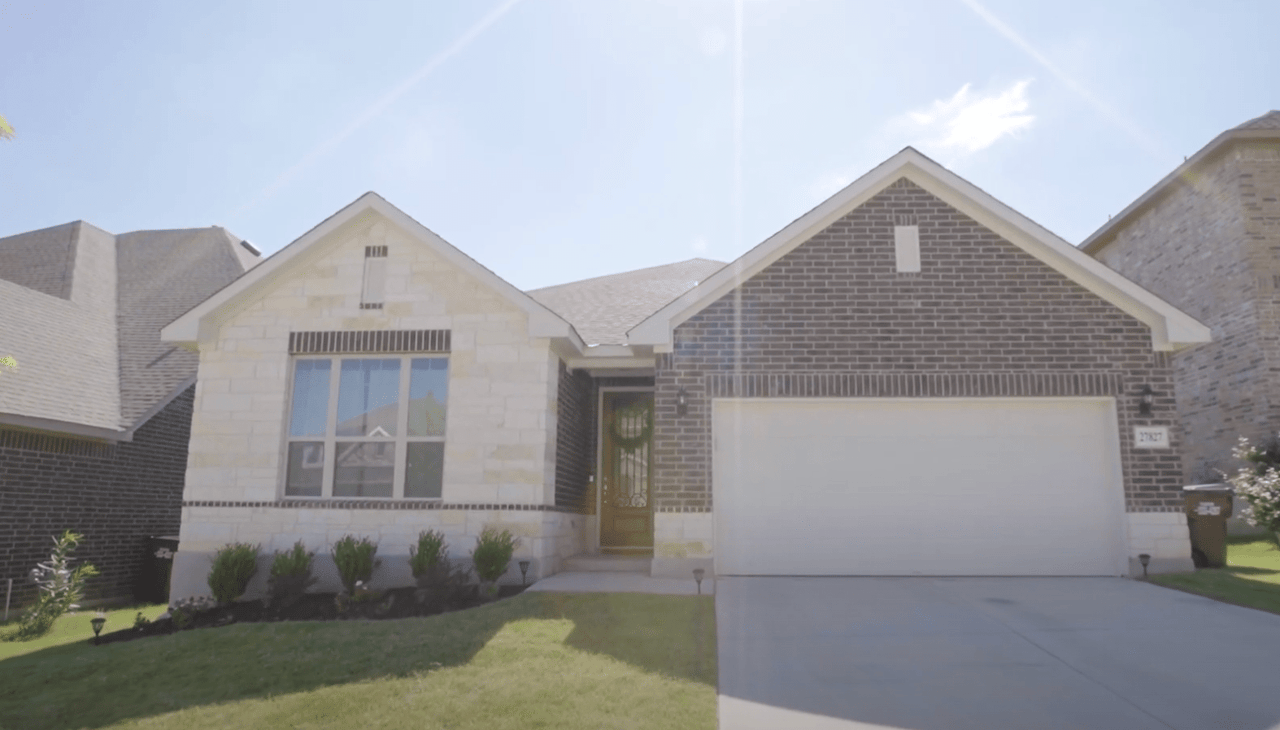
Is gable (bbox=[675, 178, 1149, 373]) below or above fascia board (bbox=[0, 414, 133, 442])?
above

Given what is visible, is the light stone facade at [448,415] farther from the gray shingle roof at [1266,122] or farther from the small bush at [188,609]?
the gray shingle roof at [1266,122]

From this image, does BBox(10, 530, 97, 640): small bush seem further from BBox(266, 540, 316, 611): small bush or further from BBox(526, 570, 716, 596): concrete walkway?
BBox(526, 570, 716, 596): concrete walkway

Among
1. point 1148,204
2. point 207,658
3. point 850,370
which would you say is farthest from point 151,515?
point 1148,204

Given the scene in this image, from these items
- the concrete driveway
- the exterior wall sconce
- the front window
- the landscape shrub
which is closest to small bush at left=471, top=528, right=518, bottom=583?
the landscape shrub

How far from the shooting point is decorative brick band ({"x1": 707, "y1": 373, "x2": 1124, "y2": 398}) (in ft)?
32.5

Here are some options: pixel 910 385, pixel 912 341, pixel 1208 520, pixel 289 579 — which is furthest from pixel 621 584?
pixel 1208 520

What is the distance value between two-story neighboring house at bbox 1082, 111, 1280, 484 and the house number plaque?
21.5 feet

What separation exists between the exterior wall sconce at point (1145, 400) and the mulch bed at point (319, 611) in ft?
25.0

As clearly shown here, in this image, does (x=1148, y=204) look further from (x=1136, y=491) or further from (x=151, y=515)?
(x=151, y=515)

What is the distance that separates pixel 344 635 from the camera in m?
7.54

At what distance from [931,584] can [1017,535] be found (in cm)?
144

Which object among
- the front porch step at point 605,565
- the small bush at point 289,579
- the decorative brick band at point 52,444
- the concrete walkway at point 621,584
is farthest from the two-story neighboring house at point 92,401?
the concrete walkway at point 621,584

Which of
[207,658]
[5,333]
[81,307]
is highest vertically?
[81,307]

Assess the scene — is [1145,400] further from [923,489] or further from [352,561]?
[352,561]
